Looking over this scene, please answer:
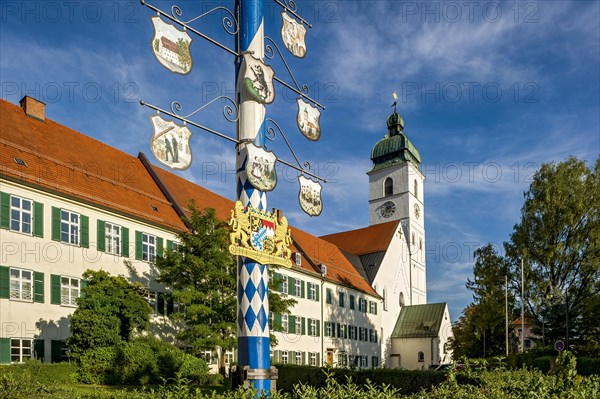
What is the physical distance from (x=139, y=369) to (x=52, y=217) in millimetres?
6396

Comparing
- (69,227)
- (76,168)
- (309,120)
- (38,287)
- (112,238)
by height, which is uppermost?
(76,168)

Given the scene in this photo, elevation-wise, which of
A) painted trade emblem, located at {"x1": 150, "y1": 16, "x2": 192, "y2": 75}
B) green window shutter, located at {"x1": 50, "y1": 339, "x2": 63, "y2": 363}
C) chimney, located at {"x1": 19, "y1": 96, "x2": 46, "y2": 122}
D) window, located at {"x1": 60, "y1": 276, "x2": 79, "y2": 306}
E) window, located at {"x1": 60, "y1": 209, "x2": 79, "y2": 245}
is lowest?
green window shutter, located at {"x1": 50, "y1": 339, "x2": 63, "y2": 363}

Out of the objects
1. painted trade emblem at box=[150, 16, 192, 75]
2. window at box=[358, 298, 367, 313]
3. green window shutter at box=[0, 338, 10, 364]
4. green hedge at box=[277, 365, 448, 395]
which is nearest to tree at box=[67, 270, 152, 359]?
green window shutter at box=[0, 338, 10, 364]

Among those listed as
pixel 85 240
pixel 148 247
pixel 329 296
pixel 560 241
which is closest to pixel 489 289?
pixel 560 241

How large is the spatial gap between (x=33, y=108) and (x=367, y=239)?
36.5 meters

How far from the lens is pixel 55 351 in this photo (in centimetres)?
1964

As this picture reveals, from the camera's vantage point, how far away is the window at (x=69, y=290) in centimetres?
2047

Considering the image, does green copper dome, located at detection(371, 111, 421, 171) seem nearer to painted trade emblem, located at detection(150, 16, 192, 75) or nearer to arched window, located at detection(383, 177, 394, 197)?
arched window, located at detection(383, 177, 394, 197)

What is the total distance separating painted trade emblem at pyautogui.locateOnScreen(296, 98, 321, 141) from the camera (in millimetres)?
13055

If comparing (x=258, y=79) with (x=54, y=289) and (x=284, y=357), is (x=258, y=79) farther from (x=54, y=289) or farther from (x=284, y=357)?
(x=284, y=357)

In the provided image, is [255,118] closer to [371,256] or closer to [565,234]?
[565,234]

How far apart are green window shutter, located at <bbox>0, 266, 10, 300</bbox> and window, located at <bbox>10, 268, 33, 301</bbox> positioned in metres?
0.15

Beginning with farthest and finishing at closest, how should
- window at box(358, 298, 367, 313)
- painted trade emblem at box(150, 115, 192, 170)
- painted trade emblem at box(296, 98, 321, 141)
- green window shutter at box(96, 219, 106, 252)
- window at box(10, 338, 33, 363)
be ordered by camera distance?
window at box(358, 298, 367, 313) < green window shutter at box(96, 219, 106, 252) < window at box(10, 338, 33, 363) < painted trade emblem at box(296, 98, 321, 141) < painted trade emblem at box(150, 115, 192, 170)

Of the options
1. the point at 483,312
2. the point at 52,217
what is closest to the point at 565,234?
the point at 483,312
